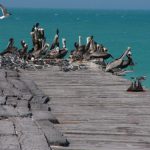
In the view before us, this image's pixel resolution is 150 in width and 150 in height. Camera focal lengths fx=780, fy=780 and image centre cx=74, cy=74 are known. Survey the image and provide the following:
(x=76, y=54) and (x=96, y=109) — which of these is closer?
(x=96, y=109)

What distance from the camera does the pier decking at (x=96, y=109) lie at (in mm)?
10969

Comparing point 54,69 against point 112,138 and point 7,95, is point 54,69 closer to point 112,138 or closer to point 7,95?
point 7,95

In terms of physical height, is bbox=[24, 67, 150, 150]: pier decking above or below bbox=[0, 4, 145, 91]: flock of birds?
above

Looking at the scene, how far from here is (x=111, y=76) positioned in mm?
19578

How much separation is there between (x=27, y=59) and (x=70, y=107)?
8.43 meters

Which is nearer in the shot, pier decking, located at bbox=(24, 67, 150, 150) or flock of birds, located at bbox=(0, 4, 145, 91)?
pier decking, located at bbox=(24, 67, 150, 150)

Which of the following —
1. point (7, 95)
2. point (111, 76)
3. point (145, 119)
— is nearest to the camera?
point (145, 119)

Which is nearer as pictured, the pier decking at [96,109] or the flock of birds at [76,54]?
the pier decking at [96,109]

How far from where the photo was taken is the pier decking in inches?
432

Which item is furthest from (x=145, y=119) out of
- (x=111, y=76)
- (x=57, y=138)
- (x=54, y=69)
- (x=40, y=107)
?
(x=54, y=69)

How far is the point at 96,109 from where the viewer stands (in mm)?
13969

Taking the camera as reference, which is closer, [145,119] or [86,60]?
[145,119]

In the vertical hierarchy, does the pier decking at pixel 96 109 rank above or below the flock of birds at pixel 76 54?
above

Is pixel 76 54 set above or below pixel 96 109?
below
